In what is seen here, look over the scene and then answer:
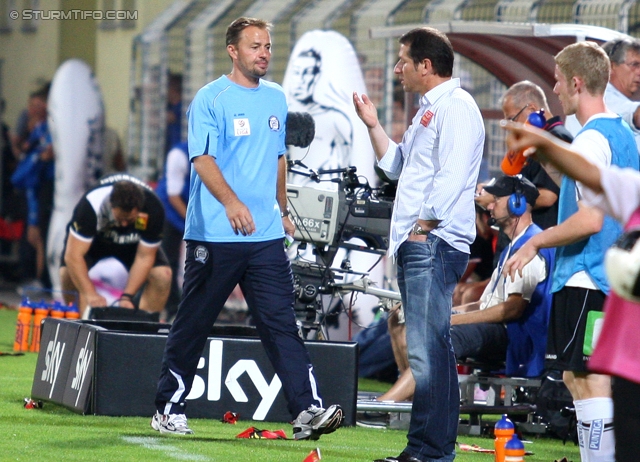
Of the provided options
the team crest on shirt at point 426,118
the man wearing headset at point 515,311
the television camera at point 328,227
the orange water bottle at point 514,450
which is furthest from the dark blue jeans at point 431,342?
the television camera at point 328,227

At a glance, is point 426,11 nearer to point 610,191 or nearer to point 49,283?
point 49,283

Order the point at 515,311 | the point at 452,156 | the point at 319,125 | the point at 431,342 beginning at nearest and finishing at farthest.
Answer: the point at 452,156 < the point at 431,342 < the point at 515,311 < the point at 319,125

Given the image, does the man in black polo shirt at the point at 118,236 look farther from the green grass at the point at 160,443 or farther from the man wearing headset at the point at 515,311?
the man wearing headset at the point at 515,311

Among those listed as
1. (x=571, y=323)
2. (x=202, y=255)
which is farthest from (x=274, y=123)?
(x=571, y=323)

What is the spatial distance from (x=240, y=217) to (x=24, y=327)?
18.0 ft

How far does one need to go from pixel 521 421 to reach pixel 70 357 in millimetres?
2742

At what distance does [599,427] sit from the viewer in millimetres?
5180

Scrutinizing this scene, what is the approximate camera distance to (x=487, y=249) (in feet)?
31.8

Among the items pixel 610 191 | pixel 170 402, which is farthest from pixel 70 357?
pixel 610 191

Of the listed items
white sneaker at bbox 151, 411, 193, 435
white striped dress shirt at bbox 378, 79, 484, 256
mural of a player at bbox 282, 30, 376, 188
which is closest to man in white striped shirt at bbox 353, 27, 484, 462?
white striped dress shirt at bbox 378, 79, 484, 256

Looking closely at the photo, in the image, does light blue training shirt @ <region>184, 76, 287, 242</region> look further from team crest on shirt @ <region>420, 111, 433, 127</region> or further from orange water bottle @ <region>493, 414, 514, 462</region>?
orange water bottle @ <region>493, 414, 514, 462</region>

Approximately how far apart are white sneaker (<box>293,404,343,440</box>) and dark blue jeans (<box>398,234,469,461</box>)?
23.7 inches

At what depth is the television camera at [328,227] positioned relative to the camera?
25.4ft

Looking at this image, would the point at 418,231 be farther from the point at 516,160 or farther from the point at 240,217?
the point at 516,160
